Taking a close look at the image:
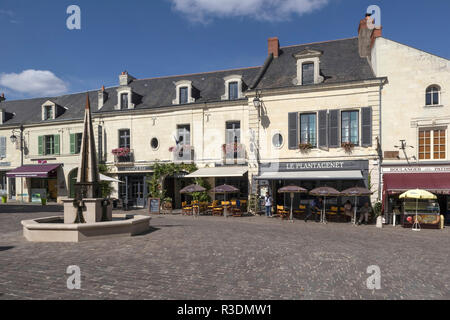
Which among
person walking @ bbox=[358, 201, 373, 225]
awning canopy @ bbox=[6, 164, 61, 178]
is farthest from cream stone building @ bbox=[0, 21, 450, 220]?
person walking @ bbox=[358, 201, 373, 225]

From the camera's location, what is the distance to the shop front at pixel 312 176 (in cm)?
1484

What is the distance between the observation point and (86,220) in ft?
31.2

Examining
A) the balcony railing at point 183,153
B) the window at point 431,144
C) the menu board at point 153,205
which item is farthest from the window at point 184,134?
the window at point 431,144

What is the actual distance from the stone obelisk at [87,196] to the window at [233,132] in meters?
9.62

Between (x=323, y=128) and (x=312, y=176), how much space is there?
2805mm

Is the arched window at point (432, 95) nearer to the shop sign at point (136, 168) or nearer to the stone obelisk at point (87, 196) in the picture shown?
the stone obelisk at point (87, 196)

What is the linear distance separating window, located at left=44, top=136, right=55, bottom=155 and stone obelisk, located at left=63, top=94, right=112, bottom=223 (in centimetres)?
1530

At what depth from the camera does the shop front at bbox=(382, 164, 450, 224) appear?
1330 cm

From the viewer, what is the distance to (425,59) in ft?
47.3

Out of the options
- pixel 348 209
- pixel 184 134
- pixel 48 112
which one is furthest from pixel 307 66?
pixel 48 112

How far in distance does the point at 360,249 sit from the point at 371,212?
7057 mm

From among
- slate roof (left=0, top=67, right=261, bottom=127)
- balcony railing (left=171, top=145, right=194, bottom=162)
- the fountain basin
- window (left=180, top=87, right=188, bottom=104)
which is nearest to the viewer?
the fountain basin

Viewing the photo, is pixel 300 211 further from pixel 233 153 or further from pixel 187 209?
pixel 187 209

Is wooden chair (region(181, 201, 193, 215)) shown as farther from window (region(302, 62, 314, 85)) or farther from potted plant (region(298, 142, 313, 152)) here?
window (region(302, 62, 314, 85))
